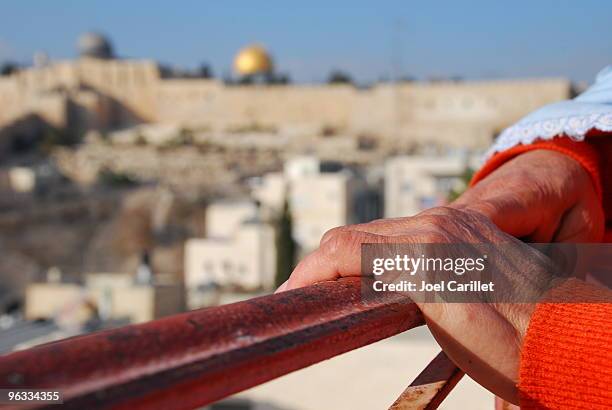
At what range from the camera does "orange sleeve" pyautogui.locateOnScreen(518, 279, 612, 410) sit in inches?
27.5

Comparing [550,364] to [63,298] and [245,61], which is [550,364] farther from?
[245,61]

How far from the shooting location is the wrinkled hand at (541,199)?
1.14 m

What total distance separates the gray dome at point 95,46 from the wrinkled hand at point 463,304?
125 ft

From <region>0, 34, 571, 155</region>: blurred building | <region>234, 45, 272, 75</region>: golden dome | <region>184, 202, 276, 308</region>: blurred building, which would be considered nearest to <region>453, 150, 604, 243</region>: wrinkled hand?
<region>184, 202, 276, 308</region>: blurred building

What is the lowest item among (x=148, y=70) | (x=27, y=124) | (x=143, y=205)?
(x=143, y=205)

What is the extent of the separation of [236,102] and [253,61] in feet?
11.4

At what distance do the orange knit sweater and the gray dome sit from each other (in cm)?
3835

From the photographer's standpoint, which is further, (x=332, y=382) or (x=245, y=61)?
(x=245, y=61)

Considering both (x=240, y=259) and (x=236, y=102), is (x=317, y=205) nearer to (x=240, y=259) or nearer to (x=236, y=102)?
(x=240, y=259)

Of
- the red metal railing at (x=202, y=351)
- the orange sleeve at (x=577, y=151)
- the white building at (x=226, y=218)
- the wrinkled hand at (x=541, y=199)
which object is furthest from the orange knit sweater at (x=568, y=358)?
the white building at (x=226, y=218)

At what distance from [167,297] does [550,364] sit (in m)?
7.41

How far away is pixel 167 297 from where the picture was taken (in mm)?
7887

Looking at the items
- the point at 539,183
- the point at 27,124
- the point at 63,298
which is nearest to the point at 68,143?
the point at 27,124

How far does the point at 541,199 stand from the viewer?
1.21m
